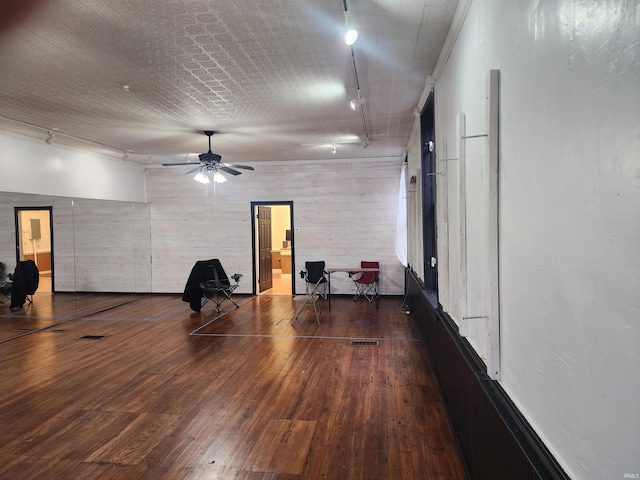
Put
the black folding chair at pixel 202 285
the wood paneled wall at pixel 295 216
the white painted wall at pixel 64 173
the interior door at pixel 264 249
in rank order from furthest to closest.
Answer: the interior door at pixel 264 249 < the wood paneled wall at pixel 295 216 < the black folding chair at pixel 202 285 < the white painted wall at pixel 64 173

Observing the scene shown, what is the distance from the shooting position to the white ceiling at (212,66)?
261 centimetres

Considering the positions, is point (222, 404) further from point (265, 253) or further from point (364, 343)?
point (265, 253)

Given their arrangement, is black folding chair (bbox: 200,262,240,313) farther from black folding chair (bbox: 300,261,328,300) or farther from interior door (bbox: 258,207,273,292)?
black folding chair (bbox: 300,261,328,300)

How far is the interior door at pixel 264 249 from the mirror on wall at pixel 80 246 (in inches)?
102

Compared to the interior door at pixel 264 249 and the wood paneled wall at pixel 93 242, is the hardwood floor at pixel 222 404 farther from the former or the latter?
the interior door at pixel 264 249

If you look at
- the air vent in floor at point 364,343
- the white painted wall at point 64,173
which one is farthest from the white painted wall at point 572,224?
the white painted wall at point 64,173

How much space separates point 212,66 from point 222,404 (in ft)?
9.89

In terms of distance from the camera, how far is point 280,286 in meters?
9.88

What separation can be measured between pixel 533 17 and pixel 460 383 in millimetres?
2043

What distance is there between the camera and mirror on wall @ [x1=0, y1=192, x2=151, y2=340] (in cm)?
594

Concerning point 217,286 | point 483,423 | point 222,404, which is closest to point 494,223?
point 483,423

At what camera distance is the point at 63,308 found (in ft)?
22.3

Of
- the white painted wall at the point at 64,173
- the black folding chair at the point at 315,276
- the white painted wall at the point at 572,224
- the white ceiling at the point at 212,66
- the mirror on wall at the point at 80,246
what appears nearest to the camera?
the white painted wall at the point at 572,224

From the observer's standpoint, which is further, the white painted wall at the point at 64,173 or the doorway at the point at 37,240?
the doorway at the point at 37,240
